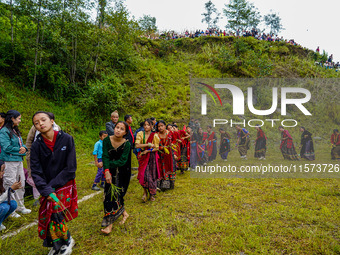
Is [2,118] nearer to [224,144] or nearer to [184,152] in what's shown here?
[184,152]

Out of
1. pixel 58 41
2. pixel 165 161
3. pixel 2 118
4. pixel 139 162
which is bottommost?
pixel 165 161

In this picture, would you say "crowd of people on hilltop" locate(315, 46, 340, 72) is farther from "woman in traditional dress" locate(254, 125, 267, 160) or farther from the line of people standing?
the line of people standing

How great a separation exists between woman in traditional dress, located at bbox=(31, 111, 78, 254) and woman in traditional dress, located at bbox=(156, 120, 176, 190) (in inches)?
100

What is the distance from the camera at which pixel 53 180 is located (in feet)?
8.36

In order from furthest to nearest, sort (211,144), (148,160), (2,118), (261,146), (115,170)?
(261,146), (211,144), (148,160), (2,118), (115,170)

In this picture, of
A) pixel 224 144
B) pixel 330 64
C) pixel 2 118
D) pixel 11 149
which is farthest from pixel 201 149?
pixel 330 64

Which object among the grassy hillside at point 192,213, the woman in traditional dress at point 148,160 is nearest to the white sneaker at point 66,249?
the grassy hillside at point 192,213

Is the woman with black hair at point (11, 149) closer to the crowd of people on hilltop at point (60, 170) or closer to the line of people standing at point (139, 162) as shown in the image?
the crowd of people on hilltop at point (60, 170)

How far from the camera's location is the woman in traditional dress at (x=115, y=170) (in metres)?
3.25

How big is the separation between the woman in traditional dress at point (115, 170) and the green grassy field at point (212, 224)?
279 millimetres

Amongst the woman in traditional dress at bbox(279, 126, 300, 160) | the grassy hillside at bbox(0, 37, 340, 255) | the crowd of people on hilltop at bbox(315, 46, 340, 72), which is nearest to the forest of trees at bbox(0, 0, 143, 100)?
the grassy hillside at bbox(0, 37, 340, 255)

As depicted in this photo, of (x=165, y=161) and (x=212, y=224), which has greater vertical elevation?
(x=165, y=161)

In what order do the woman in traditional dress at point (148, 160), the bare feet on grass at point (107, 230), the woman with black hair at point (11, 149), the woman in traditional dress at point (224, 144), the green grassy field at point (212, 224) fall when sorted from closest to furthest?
the green grassy field at point (212, 224) < the bare feet on grass at point (107, 230) < the woman with black hair at point (11, 149) < the woman in traditional dress at point (148, 160) < the woman in traditional dress at point (224, 144)

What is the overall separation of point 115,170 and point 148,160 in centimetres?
121
